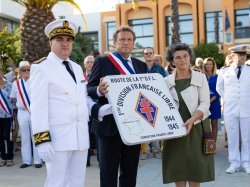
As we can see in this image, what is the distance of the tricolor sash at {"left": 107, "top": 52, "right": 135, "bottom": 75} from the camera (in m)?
3.79

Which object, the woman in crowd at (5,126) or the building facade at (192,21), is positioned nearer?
the woman in crowd at (5,126)

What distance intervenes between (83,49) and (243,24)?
41.6 ft

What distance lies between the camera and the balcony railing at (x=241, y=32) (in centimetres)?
2958

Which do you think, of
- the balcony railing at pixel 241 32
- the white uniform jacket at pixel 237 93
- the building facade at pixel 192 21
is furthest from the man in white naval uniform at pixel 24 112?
the balcony railing at pixel 241 32

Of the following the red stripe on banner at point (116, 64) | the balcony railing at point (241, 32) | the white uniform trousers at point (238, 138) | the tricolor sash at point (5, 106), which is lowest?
the white uniform trousers at point (238, 138)

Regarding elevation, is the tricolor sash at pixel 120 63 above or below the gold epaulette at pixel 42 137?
above

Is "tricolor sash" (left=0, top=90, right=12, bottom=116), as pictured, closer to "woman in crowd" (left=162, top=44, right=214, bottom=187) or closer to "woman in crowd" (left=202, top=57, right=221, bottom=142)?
"woman in crowd" (left=202, top=57, right=221, bottom=142)

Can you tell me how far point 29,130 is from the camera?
7566 millimetres

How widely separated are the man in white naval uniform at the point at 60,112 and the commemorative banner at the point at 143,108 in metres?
0.32

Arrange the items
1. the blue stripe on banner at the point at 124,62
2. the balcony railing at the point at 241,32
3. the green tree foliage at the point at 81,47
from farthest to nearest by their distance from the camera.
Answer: the balcony railing at the point at 241,32 → the green tree foliage at the point at 81,47 → the blue stripe on banner at the point at 124,62

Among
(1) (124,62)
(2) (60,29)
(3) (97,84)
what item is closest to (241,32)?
(1) (124,62)

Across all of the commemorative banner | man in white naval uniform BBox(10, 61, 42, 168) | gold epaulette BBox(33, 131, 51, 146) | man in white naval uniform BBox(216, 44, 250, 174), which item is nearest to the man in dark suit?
the commemorative banner

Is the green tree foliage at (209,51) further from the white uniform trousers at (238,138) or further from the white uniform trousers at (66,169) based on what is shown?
the white uniform trousers at (66,169)

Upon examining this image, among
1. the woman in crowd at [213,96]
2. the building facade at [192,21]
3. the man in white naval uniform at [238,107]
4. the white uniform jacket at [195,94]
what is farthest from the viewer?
the building facade at [192,21]
